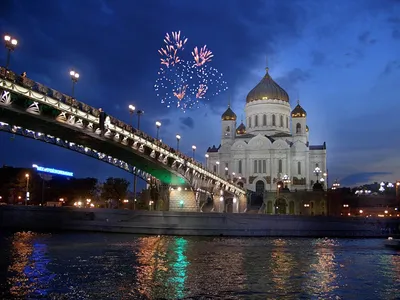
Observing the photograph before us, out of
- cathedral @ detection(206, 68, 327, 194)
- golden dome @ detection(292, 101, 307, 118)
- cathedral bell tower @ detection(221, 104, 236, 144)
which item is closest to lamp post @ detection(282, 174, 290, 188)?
cathedral @ detection(206, 68, 327, 194)

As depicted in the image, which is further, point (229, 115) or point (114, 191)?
point (229, 115)

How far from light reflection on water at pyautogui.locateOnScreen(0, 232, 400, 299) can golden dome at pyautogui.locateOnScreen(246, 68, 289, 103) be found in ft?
270

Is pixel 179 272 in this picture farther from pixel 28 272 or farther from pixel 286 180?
pixel 286 180

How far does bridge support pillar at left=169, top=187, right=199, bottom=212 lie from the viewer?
255 feet

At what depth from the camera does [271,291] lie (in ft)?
66.4

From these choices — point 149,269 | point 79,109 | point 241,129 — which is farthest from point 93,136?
point 241,129

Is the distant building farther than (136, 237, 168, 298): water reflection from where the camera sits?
Yes

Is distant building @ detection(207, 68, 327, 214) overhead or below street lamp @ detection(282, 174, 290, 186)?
overhead

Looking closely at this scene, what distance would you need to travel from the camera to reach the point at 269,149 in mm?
111125

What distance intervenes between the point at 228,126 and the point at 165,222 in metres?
68.5

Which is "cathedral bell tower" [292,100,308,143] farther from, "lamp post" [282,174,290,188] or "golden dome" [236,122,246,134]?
"golden dome" [236,122,246,134]

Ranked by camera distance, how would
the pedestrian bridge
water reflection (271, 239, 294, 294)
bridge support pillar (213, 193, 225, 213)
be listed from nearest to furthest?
water reflection (271, 239, 294, 294) < the pedestrian bridge < bridge support pillar (213, 193, 225, 213)

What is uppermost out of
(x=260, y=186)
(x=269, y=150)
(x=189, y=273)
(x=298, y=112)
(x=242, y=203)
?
(x=298, y=112)

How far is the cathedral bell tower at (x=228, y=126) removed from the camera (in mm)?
123938
